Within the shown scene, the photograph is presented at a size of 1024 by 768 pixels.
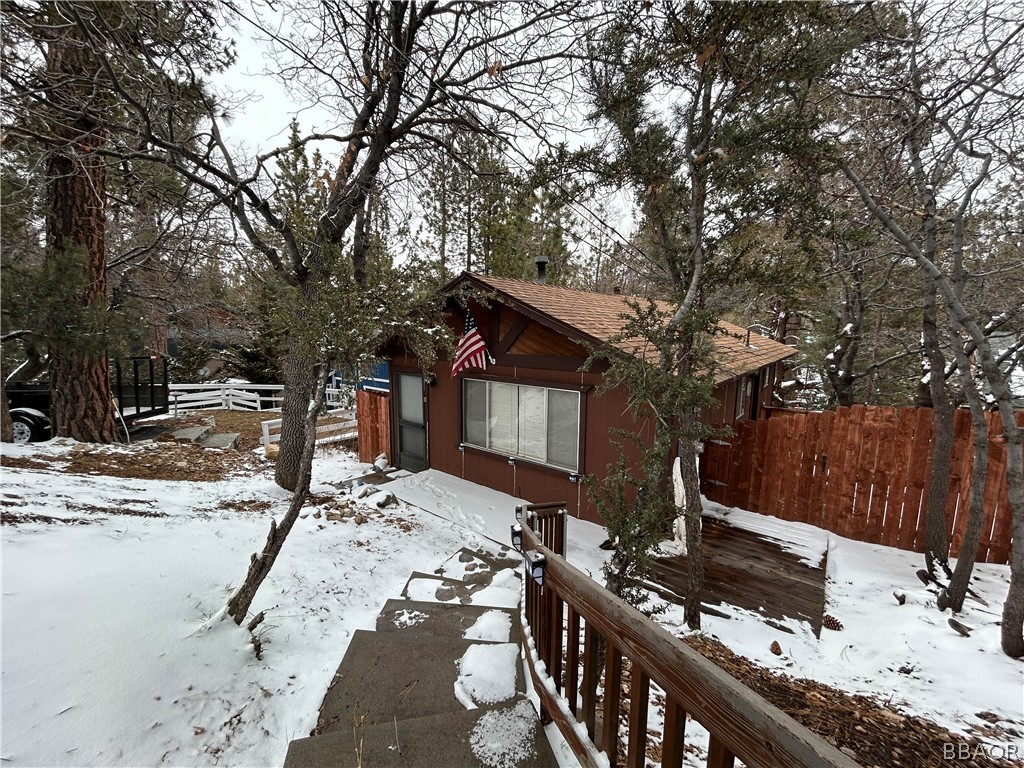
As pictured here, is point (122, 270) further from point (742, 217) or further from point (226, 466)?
point (742, 217)

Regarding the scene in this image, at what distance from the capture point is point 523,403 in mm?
6148

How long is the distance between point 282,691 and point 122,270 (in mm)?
11162

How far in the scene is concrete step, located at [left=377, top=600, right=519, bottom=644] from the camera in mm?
3057

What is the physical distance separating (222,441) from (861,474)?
1192cm

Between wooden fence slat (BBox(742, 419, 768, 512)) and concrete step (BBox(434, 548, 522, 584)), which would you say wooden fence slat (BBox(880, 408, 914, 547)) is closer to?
wooden fence slat (BBox(742, 419, 768, 512))

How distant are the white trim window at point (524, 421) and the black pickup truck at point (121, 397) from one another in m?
6.23

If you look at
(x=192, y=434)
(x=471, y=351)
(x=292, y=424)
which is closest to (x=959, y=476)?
(x=471, y=351)

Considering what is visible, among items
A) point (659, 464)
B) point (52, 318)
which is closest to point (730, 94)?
point (659, 464)

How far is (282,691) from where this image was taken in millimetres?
2338

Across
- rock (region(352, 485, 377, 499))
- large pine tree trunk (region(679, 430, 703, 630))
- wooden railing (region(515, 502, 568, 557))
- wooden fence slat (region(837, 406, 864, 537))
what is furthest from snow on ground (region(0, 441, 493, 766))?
wooden fence slat (region(837, 406, 864, 537))

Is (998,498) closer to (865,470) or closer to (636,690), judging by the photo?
(865,470)

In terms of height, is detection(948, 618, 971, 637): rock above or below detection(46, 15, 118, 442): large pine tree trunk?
below

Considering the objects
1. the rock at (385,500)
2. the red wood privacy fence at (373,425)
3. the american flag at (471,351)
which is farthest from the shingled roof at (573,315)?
the red wood privacy fence at (373,425)

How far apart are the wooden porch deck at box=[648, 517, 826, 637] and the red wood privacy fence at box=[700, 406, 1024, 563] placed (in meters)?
1.09
